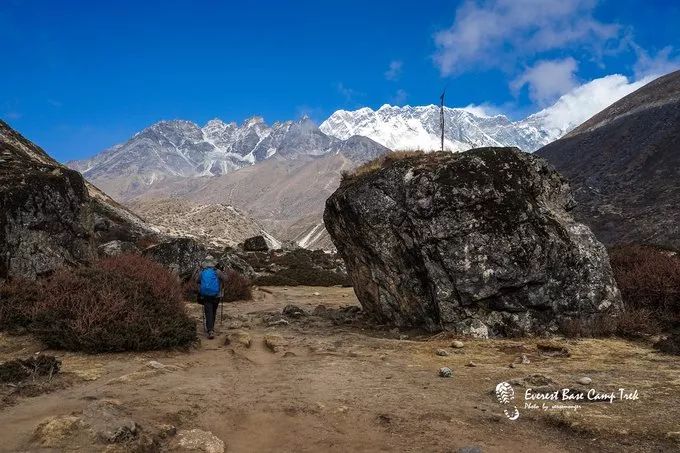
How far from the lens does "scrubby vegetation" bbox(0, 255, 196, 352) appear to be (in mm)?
9884

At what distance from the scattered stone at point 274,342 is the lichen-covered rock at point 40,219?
7406mm

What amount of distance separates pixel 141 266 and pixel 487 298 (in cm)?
936

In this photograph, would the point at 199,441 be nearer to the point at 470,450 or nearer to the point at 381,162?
the point at 470,450

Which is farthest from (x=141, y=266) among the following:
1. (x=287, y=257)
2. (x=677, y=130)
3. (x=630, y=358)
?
(x=677, y=130)

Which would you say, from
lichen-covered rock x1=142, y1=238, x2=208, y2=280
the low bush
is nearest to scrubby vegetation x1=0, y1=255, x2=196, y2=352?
lichen-covered rock x1=142, y1=238, x2=208, y2=280

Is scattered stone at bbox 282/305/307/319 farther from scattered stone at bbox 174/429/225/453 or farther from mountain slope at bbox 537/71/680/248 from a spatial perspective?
mountain slope at bbox 537/71/680/248

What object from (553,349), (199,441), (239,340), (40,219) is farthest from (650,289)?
(40,219)

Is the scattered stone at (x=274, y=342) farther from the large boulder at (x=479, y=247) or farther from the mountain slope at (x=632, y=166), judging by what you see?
the mountain slope at (x=632, y=166)

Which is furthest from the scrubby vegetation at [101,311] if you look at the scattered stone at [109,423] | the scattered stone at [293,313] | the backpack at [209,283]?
the scattered stone at [293,313]

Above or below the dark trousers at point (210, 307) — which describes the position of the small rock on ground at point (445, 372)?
below

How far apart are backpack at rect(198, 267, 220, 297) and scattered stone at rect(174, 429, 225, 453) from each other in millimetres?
7347

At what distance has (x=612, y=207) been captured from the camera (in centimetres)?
5934

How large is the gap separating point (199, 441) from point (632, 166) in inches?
3106

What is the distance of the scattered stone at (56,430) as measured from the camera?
528 cm
